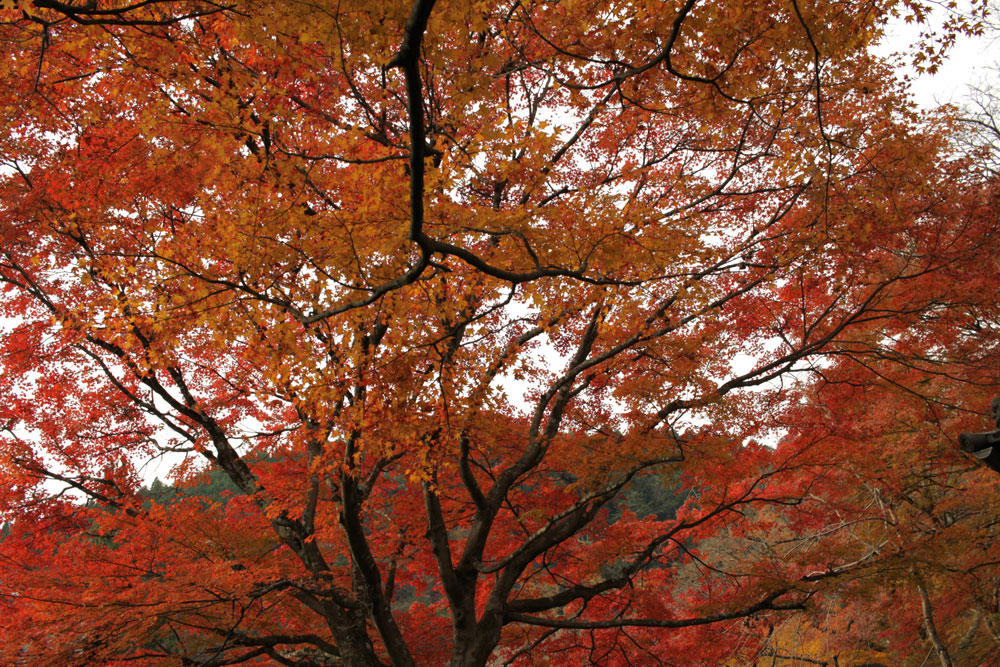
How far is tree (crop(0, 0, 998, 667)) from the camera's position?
4344mm

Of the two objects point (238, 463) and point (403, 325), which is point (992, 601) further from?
point (238, 463)

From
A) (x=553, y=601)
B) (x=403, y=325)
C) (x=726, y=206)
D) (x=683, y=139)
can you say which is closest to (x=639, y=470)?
(x=553, y=601)

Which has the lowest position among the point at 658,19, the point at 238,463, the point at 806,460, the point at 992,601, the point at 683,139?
the point at 992,601

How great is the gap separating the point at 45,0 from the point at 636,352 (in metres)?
6.23

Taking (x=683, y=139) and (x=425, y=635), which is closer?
(x=683, y=139)

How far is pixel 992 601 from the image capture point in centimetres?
941

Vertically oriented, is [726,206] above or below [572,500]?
above

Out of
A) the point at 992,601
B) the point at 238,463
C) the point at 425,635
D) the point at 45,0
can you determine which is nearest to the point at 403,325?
the point at 45,0

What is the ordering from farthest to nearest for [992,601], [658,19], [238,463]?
[992,601] → [238,463] → [658,19]

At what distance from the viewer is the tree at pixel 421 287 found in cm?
434

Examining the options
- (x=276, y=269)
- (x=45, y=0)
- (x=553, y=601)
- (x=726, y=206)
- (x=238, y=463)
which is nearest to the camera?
(x=45, y=0)

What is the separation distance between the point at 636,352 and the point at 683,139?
3.16 m

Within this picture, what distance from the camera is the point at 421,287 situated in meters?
4.90

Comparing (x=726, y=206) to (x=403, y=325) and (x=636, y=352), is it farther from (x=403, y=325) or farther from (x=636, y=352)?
(x=403, y=325)
